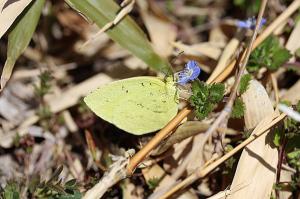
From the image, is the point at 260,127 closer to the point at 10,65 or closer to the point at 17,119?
the point at 10,65

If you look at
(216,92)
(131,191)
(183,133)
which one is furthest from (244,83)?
(131,191)

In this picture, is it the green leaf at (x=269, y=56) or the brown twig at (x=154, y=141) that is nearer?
the brown twig at (x=154, y=141)

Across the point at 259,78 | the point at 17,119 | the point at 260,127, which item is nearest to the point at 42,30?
the point at 17,119

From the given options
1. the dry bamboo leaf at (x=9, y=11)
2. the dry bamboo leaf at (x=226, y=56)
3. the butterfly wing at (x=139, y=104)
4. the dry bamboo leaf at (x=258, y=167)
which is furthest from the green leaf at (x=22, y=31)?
the dry bamboo leaf at (x=258, y=167)

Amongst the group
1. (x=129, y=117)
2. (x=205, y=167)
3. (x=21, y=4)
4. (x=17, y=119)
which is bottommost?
(x=17, y=119)

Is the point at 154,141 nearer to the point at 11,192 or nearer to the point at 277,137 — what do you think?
the point at 277,137

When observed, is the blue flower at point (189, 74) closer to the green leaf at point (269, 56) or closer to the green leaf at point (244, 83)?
the green leaf at point (244, 83)
